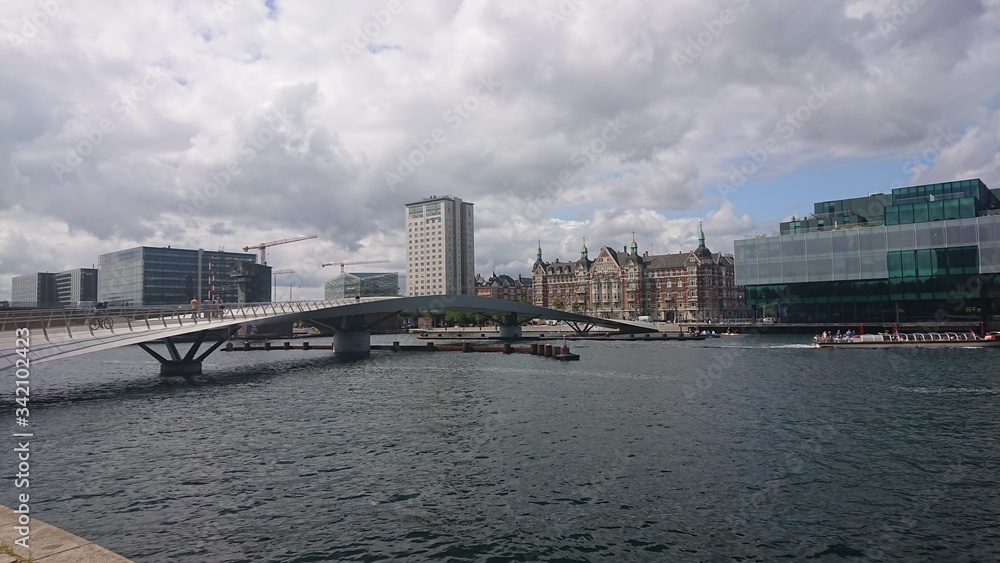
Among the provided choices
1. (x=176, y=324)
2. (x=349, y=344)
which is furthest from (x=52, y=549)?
(x=349, y=344)

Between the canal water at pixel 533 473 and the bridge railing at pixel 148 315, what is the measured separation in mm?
6879

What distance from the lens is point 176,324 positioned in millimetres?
58594

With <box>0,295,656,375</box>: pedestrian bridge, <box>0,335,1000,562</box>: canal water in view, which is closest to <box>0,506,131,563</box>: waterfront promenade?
<box>0,335,1000,562</box>: canal water

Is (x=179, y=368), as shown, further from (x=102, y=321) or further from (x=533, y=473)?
(x=533, y=473)

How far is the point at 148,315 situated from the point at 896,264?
13023 centimetres

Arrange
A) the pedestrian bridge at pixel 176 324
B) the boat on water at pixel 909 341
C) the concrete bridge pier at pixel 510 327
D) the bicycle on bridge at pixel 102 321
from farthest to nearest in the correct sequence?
the concrete bridge pier at pixel 510 327 < the boat on water at pixel 909 341 < the bicycle on bridge at pixel 102 321 < the pedestrian bridge at pixel 176 324

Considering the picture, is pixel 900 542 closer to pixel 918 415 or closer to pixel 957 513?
pixel 957 513

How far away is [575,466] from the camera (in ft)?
80.5

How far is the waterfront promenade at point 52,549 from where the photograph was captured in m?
11.5

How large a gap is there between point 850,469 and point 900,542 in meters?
7.38

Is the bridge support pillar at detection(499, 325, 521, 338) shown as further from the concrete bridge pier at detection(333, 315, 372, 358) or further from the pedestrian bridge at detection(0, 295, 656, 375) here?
the concrete bridge pier at detection(333, 315, 372, 358)

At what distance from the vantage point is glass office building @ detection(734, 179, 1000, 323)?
11469 centimetres

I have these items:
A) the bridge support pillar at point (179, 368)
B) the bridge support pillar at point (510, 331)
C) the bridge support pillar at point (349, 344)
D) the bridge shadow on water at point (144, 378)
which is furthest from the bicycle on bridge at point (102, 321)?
the bridge support pillar at point (510, 331)

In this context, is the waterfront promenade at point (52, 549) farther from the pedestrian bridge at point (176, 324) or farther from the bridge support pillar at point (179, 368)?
the bridge support pillar at point (179, 368)
